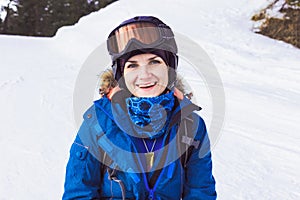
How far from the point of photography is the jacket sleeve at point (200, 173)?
6.12ft

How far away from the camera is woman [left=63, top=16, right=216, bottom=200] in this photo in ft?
5.66

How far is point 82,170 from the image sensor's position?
5.64 ft

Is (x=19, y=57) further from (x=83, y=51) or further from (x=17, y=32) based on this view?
(x=17, y=32)

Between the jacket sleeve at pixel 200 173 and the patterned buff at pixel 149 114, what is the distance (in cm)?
21

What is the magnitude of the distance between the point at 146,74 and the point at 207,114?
11.1 feet

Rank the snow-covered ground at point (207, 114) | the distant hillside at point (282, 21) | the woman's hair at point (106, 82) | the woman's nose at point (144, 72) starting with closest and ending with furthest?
1. the woman's nose at point (144, 72)
2. the woman's hair at point (106, 82)
3. the snow-covered ground at point (207, 114)
4. the distant hillside at point (282, 21)

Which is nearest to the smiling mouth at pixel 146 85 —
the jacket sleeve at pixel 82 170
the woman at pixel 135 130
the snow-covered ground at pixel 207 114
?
the woman at pixel 135 130

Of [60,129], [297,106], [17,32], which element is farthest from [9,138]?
[17,32]

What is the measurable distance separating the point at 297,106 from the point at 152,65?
4865 mm

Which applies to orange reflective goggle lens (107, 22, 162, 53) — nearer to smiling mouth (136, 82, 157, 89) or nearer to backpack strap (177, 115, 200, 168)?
smiling mouth (136, 82, 157, 89)

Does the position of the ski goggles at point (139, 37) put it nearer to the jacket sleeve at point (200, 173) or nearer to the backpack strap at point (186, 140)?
the backpack strap at point (186, 140)

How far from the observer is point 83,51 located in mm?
9375

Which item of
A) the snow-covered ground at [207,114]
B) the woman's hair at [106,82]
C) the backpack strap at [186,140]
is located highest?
the woman's hair at [106,82]

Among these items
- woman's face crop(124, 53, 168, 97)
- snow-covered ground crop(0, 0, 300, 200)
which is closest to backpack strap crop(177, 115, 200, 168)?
woman's face crop(124, 53, 168, 97)
